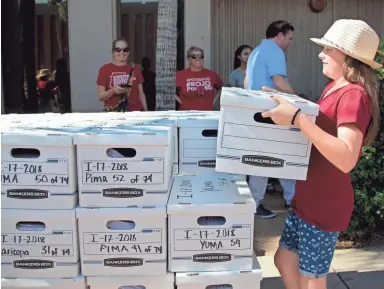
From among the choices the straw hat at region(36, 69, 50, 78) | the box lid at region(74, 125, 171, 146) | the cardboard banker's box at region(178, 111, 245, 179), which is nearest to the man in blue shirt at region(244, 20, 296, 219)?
the cardboard banker's box at region(178, 111, 245, 179)

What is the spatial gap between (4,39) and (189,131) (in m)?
5.42

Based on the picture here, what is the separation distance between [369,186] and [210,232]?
92.9 inches

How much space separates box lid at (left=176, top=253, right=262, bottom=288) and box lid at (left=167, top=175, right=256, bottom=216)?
31 cm

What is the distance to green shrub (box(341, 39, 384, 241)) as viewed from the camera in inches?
169

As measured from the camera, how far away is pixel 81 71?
704cm

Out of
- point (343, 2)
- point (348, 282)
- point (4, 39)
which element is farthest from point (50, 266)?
point (343, 2)

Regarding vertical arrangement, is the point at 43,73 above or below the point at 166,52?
below

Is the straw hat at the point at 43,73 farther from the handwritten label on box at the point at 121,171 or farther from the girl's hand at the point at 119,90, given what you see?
the handwritten label on box at the point at 121,171

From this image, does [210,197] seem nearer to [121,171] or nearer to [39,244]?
[121,171]

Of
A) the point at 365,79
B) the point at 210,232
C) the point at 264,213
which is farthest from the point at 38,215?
the point at 264,213

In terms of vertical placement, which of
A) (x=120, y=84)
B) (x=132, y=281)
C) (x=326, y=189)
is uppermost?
(x=120, y=84)

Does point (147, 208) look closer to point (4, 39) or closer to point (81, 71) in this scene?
point (81, 71)

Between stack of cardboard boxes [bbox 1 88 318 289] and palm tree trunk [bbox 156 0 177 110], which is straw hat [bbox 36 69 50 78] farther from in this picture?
stack of cardboard boxes [bbox 1 88 318 289]

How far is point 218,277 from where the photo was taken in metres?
2.56
